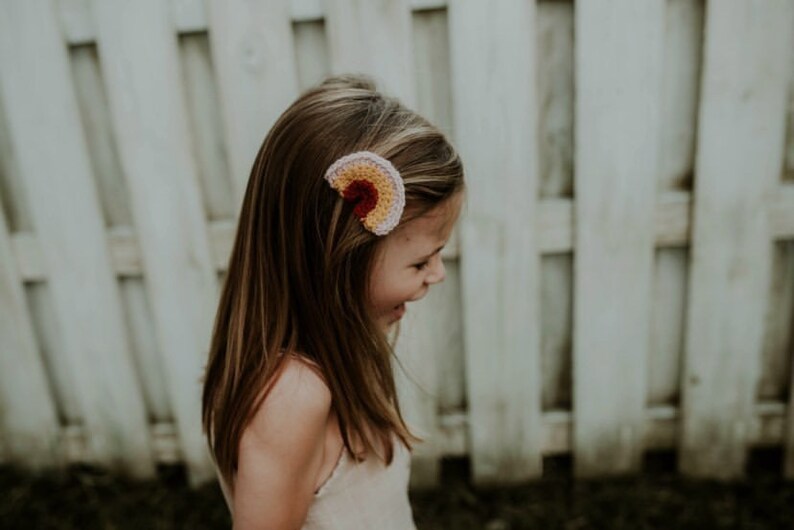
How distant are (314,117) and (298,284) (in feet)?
0.91

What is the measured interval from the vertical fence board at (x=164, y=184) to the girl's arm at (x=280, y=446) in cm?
97

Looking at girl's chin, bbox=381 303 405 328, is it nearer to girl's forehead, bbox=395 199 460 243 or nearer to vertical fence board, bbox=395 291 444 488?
girl's forehead, bbox=395 199 460 243

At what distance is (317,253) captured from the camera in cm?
119

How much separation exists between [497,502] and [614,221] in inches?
38.2

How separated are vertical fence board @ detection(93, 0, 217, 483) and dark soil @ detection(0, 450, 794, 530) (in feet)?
0.81

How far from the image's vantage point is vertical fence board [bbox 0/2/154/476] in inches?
80.5

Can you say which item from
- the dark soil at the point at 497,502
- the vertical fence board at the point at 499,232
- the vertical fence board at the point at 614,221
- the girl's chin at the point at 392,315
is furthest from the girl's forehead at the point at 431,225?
→ the dark soil at the point at 497,502

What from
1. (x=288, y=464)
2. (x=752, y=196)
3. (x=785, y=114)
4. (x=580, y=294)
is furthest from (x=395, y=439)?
(x=785, y=114)

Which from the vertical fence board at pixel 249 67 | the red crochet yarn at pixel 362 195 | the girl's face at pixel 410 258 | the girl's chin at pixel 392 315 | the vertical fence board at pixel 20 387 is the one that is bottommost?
the vertical fence board at pixel 20 387

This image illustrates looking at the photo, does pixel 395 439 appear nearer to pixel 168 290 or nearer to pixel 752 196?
pixel 168 290

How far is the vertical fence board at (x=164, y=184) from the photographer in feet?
6.52

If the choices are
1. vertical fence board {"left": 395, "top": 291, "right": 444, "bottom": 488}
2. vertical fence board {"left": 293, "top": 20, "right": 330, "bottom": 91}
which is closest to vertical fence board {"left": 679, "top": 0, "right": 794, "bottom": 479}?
vertical fence board {"left": 395, "top": 291, "right": 444, "bottom": 488}

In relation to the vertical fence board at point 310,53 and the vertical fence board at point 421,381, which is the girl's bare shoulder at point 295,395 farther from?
the vertical fence board at point 310,53

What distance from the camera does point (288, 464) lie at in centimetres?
117
